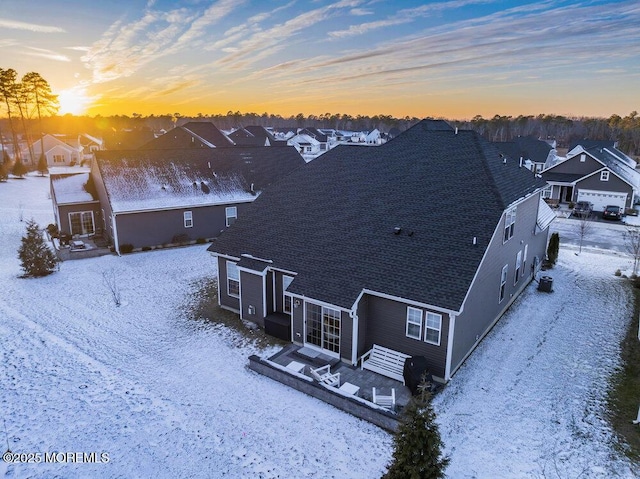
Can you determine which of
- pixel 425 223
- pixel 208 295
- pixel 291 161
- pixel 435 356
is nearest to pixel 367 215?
pixel 425 223

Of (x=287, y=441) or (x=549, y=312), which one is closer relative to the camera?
(x=287, y=441)

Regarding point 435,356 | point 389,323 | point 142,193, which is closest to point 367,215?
point 389,323

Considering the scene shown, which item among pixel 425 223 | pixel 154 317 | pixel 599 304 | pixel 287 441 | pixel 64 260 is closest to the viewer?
pixel 287 441

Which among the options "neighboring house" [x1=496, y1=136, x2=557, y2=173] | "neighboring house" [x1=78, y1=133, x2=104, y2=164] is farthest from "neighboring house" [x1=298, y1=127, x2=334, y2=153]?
"neighboring house" [x1=496, y1=136, x2=557, y2=173]

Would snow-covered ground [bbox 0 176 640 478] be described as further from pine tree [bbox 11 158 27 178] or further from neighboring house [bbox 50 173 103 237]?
pine tree [bbox 11 158 27 178]

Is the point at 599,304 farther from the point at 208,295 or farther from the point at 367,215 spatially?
the point at 208,295

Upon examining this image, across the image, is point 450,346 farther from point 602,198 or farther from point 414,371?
point 602,198

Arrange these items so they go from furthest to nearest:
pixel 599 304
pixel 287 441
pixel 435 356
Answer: pixel 599 304 < pixel 435 356 < pixel 287 441

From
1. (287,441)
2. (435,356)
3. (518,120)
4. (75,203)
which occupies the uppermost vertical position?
(518,120)

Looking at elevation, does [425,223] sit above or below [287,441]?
above
